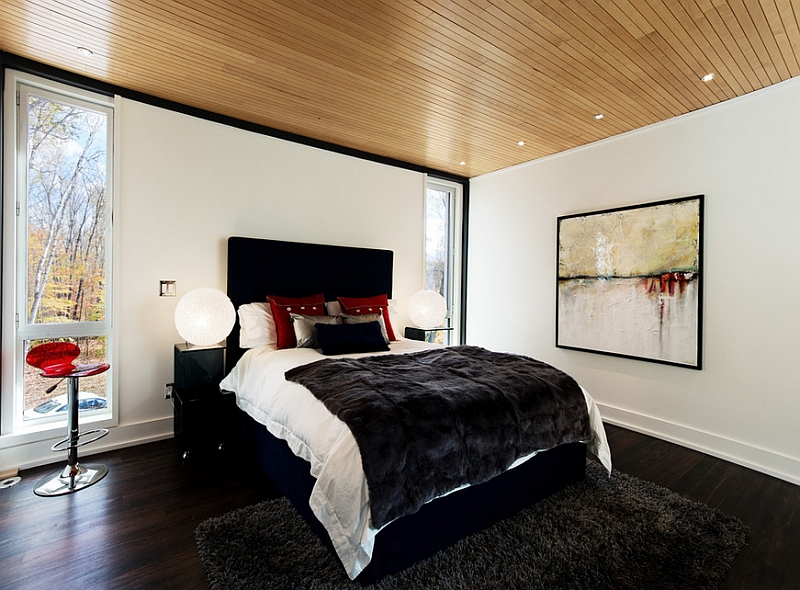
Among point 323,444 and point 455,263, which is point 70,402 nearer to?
point 323,444

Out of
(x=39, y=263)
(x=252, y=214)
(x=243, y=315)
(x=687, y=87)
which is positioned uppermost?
(x=687, y=87)

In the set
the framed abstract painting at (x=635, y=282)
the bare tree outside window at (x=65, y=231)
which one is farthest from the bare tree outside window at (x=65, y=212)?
the framed abstract painting at (x=635, y=282)

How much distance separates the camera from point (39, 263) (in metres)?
2.87

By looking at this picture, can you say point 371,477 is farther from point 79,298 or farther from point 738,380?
point 738,380

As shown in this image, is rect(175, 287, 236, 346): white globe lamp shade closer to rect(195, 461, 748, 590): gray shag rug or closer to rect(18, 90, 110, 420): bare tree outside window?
rect(18, 90, 110, 420): bare tree outside window

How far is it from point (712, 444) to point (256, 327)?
3923 millimetres

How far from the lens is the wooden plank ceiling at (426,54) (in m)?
2.16

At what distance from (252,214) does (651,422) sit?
13.7ft

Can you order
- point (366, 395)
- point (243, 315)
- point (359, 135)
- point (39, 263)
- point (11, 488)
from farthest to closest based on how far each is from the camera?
point (359, 135), point (243, 315), point (39, 263), point (11, 488), point (366, 395)

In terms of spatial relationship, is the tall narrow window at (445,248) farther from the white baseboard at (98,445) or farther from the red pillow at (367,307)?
the white baseboard at (98,445)

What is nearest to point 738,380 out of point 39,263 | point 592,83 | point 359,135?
point 592,83

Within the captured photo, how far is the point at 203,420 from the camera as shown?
9.64ft

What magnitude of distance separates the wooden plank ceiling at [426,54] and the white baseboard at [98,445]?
2695 millimetres

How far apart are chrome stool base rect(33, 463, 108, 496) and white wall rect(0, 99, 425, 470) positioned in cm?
32
